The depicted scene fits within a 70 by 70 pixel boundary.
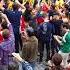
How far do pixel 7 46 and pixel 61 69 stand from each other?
7.40 ft

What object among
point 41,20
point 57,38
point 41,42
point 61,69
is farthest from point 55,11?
point 61,69

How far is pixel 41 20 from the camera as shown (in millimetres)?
14297

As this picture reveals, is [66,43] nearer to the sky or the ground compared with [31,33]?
nearer to the ground

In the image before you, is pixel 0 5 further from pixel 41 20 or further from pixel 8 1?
pixel 41 20

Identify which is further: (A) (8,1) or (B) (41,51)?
(A) (8,1)

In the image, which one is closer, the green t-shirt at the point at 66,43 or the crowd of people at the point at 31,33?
the crowd of people at the point at 31,33

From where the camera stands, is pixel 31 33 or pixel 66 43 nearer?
pixel 31 33

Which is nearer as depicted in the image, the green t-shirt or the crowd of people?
the crowd of people

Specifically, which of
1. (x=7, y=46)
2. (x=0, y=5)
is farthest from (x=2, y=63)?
(x=0, y=5)

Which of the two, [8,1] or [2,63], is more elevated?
[8,1]

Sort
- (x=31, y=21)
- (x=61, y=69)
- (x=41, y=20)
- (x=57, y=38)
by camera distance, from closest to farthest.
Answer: (x=61, y=69) → (x=57, y=38) → (x=31, y=21) → (x=41, y=20)

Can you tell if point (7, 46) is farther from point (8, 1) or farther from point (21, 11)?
point (8, 1)

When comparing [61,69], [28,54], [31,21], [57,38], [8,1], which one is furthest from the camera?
[8,1]

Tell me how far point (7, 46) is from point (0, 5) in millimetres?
4917
